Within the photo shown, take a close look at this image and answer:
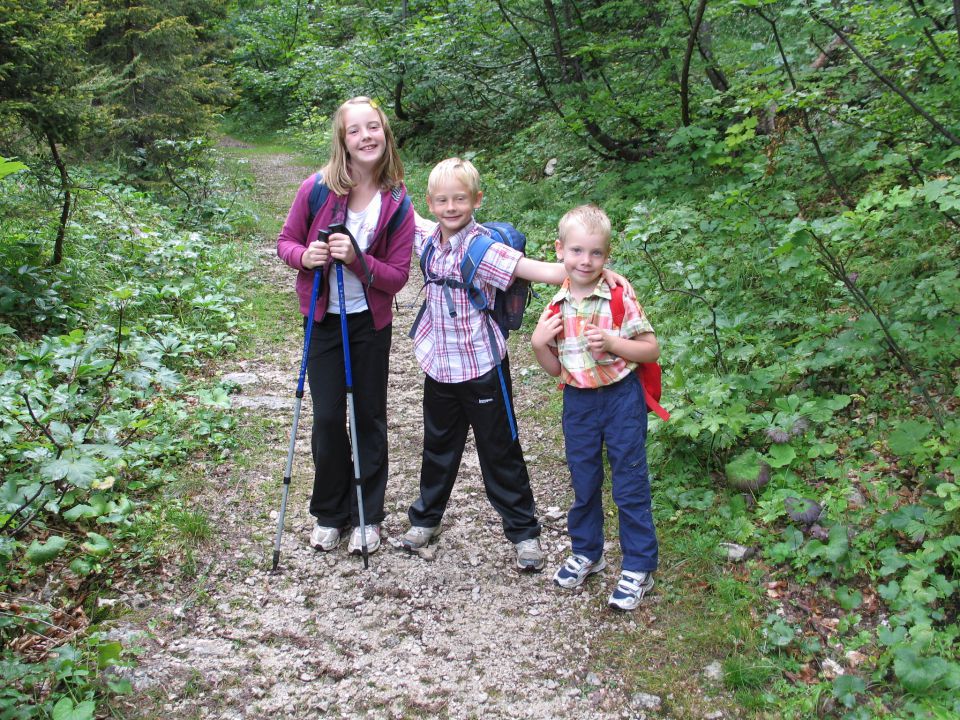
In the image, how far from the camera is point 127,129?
10.9m

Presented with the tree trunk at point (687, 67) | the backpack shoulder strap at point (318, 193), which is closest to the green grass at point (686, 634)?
the backpack shoulder strap at point (318, 193)

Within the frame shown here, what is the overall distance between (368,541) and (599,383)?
A: 1626mm

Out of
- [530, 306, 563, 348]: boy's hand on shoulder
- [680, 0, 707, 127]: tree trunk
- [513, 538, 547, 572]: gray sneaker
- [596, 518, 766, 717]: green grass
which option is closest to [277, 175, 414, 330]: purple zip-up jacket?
[530, 306, 563, 348]: boy's hand on shoulder

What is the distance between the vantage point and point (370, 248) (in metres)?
3.47

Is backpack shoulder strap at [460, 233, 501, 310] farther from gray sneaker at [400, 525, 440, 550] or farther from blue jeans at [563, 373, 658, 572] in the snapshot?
gray sneaker at [400, 525, 440, 550]

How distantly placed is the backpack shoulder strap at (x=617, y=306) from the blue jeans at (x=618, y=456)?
28 centimetres

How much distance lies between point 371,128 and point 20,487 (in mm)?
2454

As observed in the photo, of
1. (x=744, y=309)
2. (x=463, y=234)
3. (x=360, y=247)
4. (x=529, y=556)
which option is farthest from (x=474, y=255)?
(x=744, y=309)

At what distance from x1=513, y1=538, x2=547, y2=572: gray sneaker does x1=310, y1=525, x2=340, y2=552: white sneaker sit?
103 cm

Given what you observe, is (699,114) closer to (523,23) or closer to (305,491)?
(523,23)

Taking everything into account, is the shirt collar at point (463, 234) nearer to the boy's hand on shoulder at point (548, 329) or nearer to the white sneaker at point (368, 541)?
the boy's hand on shoulder at point (548, 329)

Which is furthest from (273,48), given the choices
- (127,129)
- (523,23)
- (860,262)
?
(860,262)

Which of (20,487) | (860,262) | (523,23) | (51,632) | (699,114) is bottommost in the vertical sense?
(51,632)

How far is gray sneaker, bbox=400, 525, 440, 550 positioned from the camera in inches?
153
